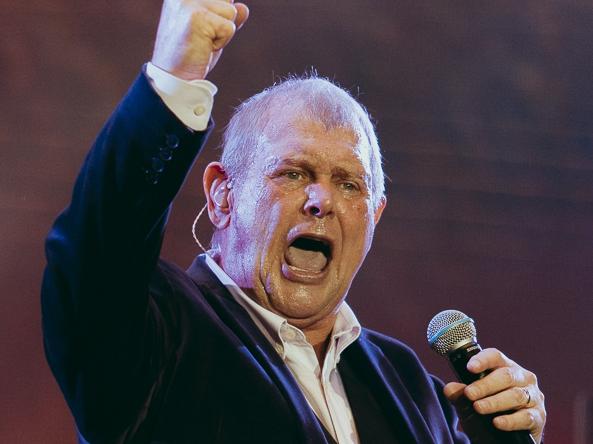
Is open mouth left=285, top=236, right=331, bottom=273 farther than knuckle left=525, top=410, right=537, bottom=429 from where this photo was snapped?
Yes

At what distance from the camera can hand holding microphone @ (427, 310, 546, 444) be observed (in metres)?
1.75

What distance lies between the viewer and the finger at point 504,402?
174 centimetres

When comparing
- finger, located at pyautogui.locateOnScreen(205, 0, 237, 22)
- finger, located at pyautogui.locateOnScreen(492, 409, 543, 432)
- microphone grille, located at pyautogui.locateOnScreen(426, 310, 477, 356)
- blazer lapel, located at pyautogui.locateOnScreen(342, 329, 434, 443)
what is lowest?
blazer lapel, located at pyautogui.locateOnScreen(342, 329, 434, 443)

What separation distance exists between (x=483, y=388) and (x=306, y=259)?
0.55m

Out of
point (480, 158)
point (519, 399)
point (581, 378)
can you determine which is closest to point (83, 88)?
point (480, 158)

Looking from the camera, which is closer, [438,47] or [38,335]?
[38,335]

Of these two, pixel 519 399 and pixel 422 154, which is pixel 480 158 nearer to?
pixel 422 154

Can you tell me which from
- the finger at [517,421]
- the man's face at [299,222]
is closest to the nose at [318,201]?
the man's face at [299,222]

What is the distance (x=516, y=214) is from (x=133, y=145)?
2237 millimetres

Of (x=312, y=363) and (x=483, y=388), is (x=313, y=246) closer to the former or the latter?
(x=312, y=363)

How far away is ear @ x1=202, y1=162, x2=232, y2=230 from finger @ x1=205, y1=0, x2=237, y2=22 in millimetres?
856

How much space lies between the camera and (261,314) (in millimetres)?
1964

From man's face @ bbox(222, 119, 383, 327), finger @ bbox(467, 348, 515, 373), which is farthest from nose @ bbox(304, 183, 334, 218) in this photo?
finger @ bbox(467, 348, 515, 373)

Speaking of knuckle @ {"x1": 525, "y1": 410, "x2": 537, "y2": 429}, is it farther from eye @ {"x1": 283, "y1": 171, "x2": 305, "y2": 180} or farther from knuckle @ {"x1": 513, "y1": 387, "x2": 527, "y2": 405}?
eye @ {"x1": 283, "y1": 171, "x2": 305, "y2": 180}
